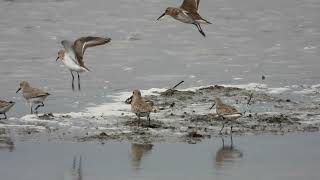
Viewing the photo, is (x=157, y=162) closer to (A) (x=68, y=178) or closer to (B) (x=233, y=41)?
(A) (x=68, y=178)

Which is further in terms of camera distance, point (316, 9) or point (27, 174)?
point (316, 9)

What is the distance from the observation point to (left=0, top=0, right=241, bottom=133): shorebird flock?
43.5 ft

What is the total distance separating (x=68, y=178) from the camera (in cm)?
1052

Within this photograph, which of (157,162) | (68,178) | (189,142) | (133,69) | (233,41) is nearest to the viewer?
(68,178)

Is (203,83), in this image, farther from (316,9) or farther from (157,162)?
(316,9)

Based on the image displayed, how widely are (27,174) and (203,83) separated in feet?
22.2

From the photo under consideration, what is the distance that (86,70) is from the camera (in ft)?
51.8

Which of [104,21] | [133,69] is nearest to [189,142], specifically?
[133,69]

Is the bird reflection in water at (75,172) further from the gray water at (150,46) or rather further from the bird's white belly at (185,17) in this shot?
the bird's white belly at (185,17)

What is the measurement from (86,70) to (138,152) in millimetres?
4248

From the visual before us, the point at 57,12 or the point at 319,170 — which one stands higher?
the point at 57,12

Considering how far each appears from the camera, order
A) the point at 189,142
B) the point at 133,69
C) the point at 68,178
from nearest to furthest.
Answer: the point at 68,178 < the point at 189,142 < the point at 133,69

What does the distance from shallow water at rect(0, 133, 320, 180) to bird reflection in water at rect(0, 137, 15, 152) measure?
0.08m

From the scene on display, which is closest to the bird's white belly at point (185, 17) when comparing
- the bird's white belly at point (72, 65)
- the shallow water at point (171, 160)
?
the bird's white belly at point (72, 65)
